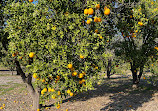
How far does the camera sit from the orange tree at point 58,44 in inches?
143

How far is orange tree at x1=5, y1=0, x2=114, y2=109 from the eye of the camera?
143 inches

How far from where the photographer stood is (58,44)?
370cm

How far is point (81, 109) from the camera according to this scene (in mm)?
7879

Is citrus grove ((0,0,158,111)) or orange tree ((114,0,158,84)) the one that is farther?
orange tree ((114,0,158,84))

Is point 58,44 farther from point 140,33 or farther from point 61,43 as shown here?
point 140,33

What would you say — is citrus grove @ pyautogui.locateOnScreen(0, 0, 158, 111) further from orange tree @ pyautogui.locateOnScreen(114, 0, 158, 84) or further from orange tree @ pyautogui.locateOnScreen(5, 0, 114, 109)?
orange tree @ pyautogui.locateOnScreen(114, 0, 158, 84)

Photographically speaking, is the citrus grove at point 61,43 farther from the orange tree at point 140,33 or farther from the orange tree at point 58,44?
the orange tree at point 140,33

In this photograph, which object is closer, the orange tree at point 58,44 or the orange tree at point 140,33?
the orange tree at point 58,44

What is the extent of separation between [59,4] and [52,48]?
1424 mm

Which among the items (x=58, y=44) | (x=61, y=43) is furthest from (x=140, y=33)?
(x=58, y=44)

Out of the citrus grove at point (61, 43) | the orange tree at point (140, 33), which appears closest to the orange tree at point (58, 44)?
the citrus grove at point (61, 43)

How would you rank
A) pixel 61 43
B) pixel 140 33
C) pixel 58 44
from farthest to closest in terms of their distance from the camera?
pixel 140 33, pixel 61 43, pixel 58 44

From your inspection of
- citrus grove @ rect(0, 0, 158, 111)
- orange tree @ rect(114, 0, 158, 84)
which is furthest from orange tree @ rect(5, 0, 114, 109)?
orange tree @ rect(114, 0, 158, 84)

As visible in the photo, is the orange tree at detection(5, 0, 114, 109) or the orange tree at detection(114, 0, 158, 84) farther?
the orange tree at detection(114, 0, 158, 84)
